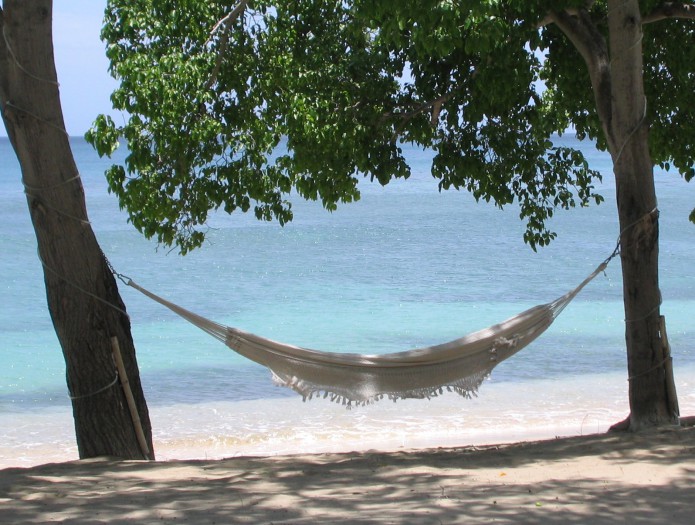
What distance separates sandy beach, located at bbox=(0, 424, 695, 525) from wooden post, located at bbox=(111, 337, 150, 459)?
0.18m

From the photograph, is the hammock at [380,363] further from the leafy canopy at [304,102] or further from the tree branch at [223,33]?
the tree branch at [223,33]

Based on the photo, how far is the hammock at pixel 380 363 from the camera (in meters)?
4.10

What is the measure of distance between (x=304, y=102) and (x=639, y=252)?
6.02 ft

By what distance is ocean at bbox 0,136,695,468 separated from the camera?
7465mm

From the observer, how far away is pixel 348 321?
42.7ft

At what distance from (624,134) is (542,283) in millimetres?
12355

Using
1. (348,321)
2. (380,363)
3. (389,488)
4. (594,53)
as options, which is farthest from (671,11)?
(348,321)

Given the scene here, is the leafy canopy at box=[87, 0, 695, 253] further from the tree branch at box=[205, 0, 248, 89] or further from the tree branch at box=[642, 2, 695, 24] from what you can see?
the tree branch at box=[642, 2, 695, 24]

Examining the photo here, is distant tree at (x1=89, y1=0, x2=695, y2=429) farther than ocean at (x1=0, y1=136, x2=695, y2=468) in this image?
No

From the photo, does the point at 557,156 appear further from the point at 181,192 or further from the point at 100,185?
the point at 100,185

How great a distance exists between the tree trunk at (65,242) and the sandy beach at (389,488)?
208 millimetres

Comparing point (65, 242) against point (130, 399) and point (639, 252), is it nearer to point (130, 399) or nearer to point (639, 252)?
point (130, 399)

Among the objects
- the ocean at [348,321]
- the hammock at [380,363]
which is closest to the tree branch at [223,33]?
the hammock at [380,363]

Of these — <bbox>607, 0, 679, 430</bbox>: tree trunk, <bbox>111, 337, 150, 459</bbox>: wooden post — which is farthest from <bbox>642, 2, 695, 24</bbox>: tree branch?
<bbox>111, 337, 150, 459</bbox>: wooden post
